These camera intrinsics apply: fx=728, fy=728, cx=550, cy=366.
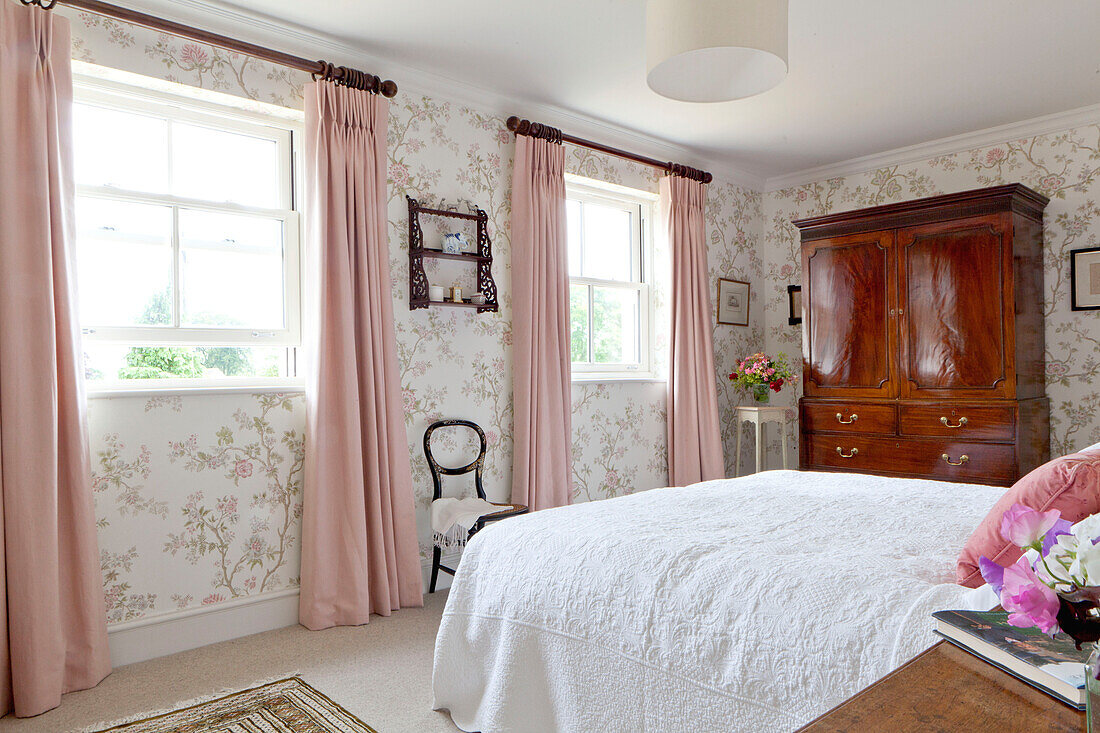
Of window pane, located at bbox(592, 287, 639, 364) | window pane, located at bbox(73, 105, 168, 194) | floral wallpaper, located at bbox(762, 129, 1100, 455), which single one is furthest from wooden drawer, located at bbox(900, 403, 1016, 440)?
window pane, located at bbox(73, 105, 168, 194)

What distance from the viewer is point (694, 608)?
1552 millimetres

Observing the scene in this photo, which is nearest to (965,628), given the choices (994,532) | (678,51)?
(994,532)

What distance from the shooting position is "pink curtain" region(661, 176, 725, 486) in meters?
4.75

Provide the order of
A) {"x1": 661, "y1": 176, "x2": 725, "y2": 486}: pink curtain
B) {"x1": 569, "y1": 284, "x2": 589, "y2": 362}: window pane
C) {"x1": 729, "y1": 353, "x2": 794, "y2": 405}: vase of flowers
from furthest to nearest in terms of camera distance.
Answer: {"x1": 729, "y1": 353, "x2": 794, "y2": 405}: vase of flowers, {"x1": 661, "y1": 176, "x2": 725, "y2": 486}: pink curtain, {"x1": 569, "y1": 284, "x2": 589, "y2": 362}: window pane

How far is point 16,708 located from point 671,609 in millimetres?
2219

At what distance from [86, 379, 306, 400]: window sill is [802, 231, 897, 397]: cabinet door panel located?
3209 millimetres

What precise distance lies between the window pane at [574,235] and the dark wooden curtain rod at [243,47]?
1435 mm

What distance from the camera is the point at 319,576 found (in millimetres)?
3113

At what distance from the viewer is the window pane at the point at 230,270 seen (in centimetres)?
308

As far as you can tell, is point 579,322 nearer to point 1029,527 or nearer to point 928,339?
point 928,339

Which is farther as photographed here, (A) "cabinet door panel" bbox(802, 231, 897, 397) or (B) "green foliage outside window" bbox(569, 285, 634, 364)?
(B) "green foliage outside window" bbox(569, 285, 634, 364)

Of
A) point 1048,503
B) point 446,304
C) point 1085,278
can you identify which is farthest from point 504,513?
point 1085,278

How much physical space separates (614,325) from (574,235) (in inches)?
25.7

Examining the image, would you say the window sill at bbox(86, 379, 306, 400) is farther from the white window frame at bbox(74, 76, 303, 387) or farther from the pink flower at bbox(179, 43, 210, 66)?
the pink flower at bbox(179, 43, 210, 66)
